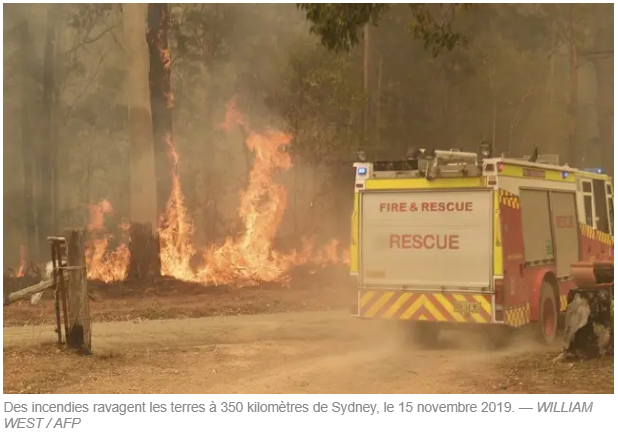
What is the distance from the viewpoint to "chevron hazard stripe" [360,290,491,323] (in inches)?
392

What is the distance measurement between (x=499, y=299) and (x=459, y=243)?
0.91 metres

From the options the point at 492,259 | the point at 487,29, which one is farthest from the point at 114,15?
the point at 492,259

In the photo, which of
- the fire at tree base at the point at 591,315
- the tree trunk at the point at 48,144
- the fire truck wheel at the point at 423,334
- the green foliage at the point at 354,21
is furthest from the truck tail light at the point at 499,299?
the tree trunk at the point at 48,144

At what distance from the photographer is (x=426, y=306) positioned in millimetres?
10281

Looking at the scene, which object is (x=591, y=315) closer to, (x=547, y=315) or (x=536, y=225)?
(x=547, y=315)

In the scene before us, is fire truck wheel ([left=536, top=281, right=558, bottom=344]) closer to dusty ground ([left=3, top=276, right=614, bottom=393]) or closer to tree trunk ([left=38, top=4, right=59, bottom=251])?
dusty ground ([left=3, top=276, right=614, bottom=393])

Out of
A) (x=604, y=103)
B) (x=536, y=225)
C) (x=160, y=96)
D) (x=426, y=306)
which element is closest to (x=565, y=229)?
(x=536, y=225)

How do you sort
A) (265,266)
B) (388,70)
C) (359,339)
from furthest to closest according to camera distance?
(388,70) < (265,266) < (359,339)

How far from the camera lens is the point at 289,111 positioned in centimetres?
2266

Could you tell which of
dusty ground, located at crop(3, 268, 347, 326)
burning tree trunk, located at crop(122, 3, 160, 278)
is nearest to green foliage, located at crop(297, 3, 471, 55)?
dusty ground, located at crop(3, 268, 347, 326)

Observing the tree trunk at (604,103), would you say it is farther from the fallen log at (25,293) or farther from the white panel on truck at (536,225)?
the fallen log at (25,293)
